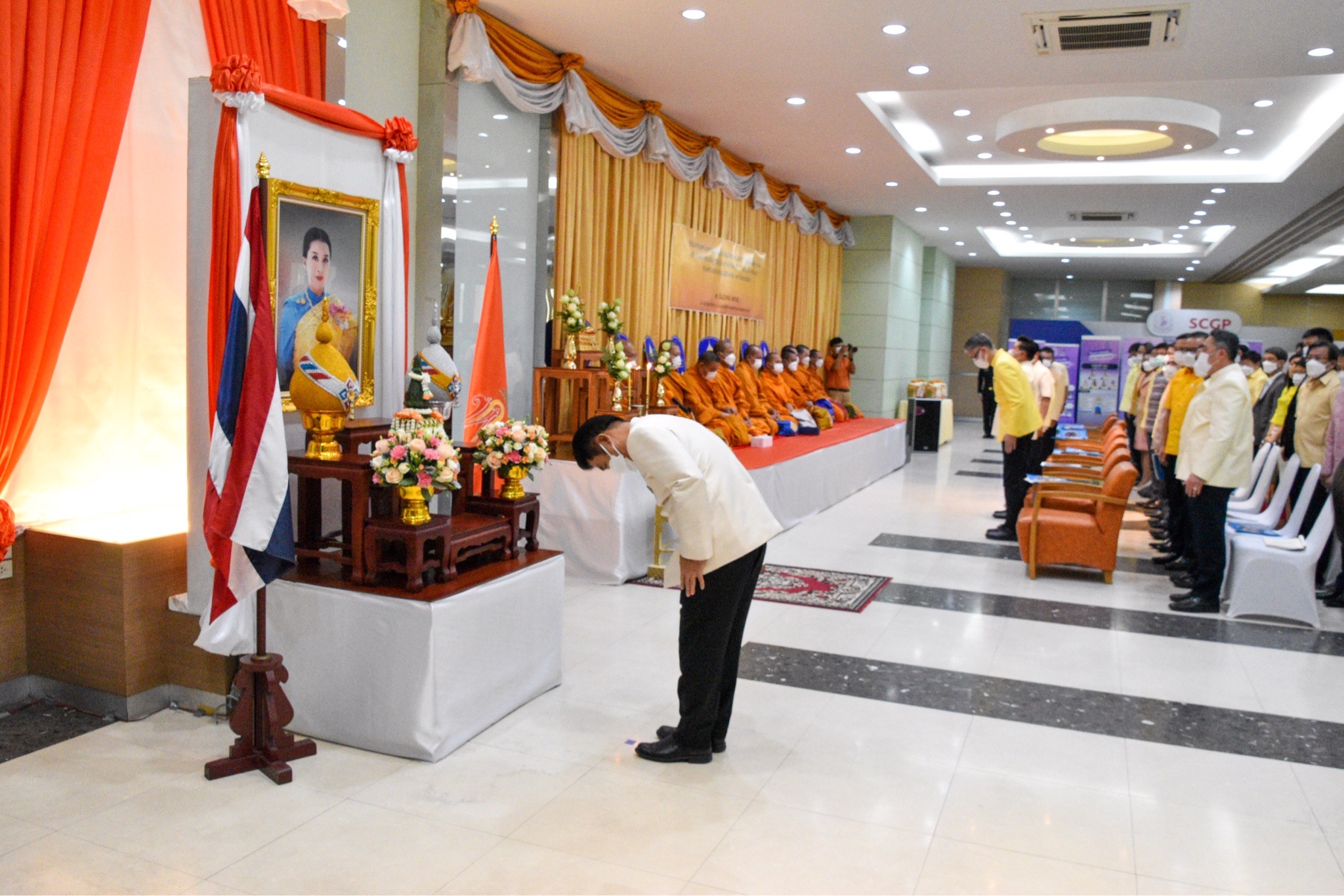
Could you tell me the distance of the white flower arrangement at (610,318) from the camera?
7.16 metres

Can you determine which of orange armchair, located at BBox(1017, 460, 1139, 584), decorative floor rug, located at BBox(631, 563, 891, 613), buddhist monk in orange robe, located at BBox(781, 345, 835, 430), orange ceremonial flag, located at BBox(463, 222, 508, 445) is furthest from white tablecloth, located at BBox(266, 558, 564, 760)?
buddhist monk in orange robe, located at BBox(781, 345, 835, 430)

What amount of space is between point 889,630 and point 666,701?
5.42 ft

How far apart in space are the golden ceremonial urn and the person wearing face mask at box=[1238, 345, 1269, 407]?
8175 millimetres

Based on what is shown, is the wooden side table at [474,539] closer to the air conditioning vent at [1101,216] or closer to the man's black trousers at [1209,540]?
the man's black trousers at [1209,540]

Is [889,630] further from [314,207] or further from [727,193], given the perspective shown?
[727,193]

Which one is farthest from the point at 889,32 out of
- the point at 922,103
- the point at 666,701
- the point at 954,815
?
the point at 954,815

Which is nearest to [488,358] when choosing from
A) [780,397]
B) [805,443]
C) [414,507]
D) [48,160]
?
[414,507]

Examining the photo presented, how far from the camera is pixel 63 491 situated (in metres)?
3.98

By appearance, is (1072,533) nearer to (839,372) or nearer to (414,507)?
(414,507)

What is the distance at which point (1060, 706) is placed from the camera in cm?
415

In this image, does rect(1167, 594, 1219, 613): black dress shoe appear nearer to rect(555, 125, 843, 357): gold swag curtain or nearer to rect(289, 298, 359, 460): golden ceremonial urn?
rect(555, 125, 843, 357): gold swag curtain

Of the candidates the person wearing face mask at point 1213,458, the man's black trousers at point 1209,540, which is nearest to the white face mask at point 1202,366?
the person wearing face mask at point 1213,458

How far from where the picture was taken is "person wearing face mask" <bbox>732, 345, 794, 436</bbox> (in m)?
10.5

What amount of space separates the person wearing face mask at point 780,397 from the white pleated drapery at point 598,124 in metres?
1.73
